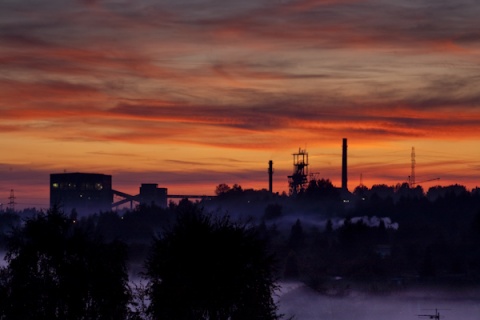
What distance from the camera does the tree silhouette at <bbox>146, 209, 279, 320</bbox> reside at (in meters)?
64.4

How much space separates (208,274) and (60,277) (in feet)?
30.0

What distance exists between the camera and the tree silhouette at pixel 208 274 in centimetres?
6444

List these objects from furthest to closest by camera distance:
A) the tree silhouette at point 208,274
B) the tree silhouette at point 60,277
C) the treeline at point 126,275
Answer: the tree silhouette at point 208,274 < the treeline at point 126,275 < the tree silhouette at point 60,277

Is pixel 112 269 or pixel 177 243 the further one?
pixel 177 243

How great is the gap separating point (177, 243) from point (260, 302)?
20.8ft

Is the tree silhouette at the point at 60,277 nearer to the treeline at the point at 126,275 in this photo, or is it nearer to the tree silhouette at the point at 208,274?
the treeline at the point at 126,275

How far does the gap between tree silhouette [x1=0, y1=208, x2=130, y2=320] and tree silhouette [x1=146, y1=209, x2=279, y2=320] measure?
270 centimetres

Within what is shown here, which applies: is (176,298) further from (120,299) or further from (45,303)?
(45,303)

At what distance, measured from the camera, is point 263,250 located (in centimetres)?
7000

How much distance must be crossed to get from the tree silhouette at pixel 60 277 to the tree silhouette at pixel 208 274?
2.70 metres

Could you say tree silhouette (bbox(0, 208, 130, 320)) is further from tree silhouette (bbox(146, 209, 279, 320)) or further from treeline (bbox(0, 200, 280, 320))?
tree silhouette (bbox(146, 209, 279, 320))

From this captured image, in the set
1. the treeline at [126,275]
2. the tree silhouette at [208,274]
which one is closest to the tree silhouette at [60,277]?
the treeline at [126,275]

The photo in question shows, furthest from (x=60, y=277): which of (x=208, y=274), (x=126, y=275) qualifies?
(x=208, y=274)

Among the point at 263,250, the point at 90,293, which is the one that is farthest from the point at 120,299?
the point at 263,250
